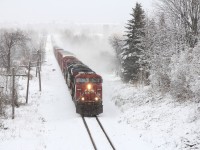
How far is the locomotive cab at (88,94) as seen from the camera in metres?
26.5

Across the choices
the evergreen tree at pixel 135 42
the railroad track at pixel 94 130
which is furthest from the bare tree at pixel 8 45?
the railroad track at pixel 94 130

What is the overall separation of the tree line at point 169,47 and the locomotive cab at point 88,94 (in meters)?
5.50

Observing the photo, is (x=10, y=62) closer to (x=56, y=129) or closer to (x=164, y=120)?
(x=56, y=129)

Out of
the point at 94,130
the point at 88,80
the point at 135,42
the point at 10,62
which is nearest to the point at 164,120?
the point at 94,130

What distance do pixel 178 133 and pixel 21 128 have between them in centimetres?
993

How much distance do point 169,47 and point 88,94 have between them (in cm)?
981

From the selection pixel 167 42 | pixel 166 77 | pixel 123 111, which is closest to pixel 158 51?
pixel 167 42

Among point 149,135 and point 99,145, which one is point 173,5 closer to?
point 149,135

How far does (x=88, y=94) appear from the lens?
26719 millimetres

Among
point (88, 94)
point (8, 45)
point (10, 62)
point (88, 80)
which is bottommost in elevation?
point (88, 94)

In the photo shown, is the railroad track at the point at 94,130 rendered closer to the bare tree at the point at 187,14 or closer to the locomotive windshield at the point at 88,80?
the locomotive windshield at the point at 88,80

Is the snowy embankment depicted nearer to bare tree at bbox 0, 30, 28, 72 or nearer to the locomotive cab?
the locomotive cab

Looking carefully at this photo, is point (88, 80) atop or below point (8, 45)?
below

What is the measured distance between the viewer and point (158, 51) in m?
32.2
